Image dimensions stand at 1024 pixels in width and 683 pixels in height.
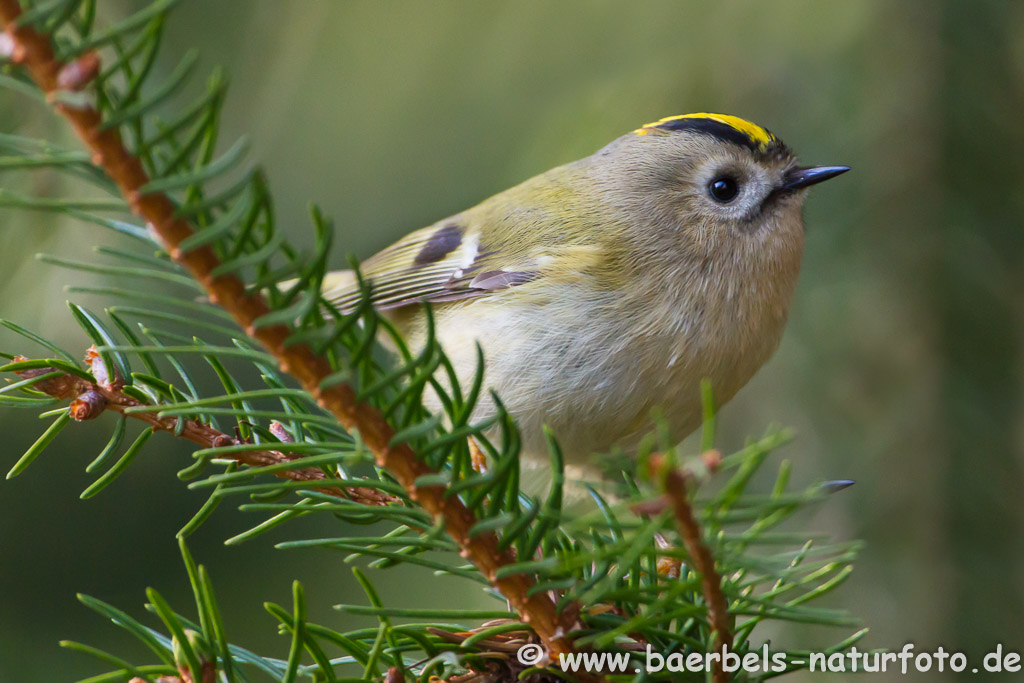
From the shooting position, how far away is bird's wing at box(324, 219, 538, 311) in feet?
5.10

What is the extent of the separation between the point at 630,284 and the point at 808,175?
39cm

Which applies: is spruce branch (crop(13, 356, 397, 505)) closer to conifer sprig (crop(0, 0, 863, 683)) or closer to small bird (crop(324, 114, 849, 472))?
conifer sprig (crop(0, 0, 863, 683))

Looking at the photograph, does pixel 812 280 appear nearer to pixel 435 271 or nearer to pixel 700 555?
pixel 435 271

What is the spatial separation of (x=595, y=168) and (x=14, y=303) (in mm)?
1070

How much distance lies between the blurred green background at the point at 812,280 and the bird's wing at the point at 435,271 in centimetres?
21

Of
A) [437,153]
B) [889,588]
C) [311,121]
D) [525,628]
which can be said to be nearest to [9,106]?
[311,121]

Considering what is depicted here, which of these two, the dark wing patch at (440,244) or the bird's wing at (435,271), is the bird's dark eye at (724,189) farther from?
the dark wing patch at (440,244)

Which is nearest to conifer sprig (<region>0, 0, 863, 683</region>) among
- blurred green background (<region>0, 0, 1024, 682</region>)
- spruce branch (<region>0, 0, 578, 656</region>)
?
spruce branch (<region>0, 0, 578, 656</region>)

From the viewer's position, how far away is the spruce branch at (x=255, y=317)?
0.46 metres

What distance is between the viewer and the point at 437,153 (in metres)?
1.86

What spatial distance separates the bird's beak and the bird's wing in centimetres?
48

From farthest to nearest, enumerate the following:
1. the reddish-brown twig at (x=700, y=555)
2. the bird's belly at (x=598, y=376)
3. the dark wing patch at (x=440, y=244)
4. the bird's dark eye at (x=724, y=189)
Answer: the dark wing patch at (x=440, y=244)
the bird's dark eye at (x=724, y=189)
the bird's belly at (x=598, y=376)
the reddish-brown twig at (x=700, y=555)

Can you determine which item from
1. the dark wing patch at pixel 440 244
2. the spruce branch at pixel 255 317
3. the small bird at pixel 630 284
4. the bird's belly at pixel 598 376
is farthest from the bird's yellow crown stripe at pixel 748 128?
the spruce branch at pixel 255 317

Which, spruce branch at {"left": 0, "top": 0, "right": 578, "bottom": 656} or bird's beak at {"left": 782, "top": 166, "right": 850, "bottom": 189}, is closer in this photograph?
spruce branch at {"left": 0, "top": 0, "right": 578, "bottom": 656}
